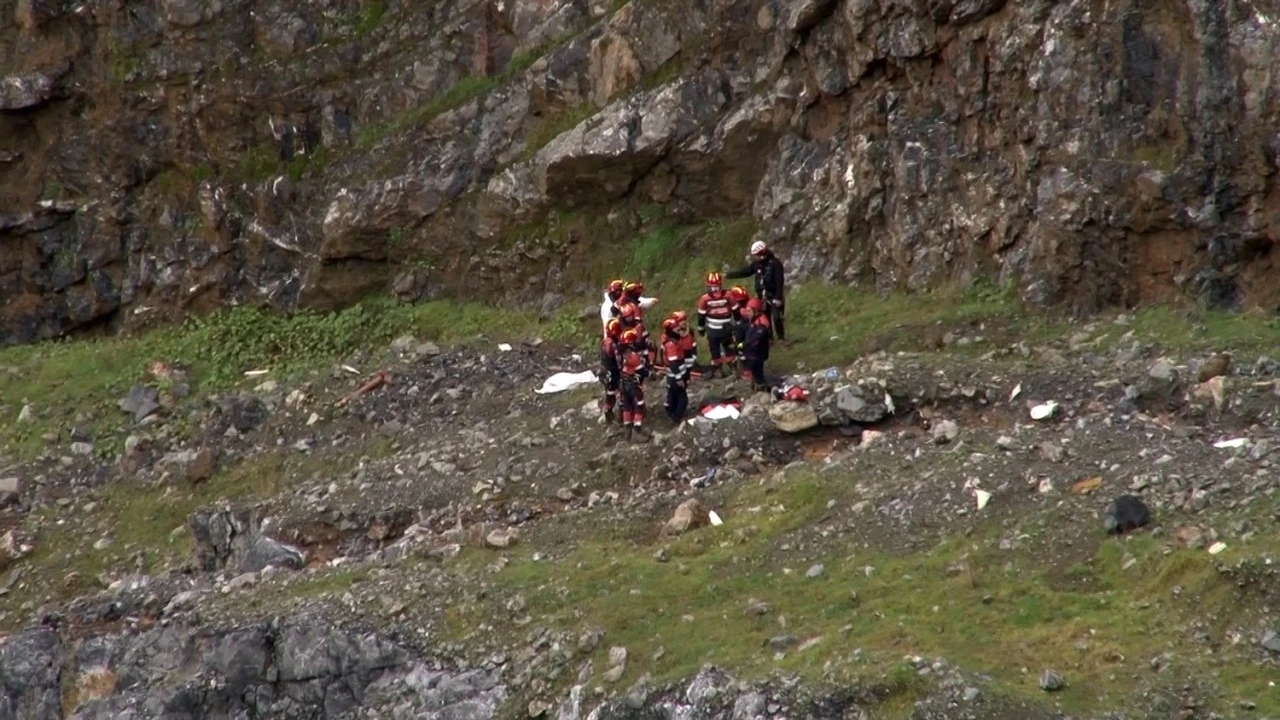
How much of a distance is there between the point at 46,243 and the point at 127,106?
3.41 m

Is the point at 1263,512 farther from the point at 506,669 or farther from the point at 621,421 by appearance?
the point at 621,421

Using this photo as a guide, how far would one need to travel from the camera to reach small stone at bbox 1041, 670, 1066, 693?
13156 mm

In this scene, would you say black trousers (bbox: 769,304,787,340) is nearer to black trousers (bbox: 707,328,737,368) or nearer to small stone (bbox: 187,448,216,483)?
black trousers (bbox: 707,328,737,368)

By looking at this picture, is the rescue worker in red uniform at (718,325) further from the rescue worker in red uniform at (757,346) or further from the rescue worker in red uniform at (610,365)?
the rescue worker in red uniform at (610,365)

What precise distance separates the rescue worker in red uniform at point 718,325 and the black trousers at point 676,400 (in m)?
1.49

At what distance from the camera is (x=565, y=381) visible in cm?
2389

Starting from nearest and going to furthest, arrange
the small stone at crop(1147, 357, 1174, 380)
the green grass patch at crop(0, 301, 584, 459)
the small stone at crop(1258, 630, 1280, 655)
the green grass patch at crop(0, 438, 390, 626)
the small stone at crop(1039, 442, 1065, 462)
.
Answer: the small stone at crop(1258, 630, 1280, 655) < the small stone at crop(1039, 442, 1065, 462) < the small stone at crop(1147, 357, 1174, 380) < the green grass patch at crop(0, 438, 390, 626) < the green grass patch at crop(0, 301, 584, 459)

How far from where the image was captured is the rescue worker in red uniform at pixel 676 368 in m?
21.0

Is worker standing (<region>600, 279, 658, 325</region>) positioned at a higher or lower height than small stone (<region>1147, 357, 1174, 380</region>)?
higher

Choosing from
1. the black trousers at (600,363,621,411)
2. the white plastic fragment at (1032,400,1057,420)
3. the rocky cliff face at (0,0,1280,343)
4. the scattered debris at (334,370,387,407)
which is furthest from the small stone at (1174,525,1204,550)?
the scattered debris at (334,370,387,407)

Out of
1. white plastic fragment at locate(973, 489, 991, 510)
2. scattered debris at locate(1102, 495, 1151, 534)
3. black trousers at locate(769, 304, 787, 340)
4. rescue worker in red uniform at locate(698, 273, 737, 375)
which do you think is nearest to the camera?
scattered debris at locate(1102, 495, 1151, 534)

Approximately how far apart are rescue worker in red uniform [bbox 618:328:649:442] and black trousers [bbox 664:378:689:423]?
37cm

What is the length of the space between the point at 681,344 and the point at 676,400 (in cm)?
87

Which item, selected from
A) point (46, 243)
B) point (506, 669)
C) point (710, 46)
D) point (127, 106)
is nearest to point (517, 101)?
point (710, 46)
